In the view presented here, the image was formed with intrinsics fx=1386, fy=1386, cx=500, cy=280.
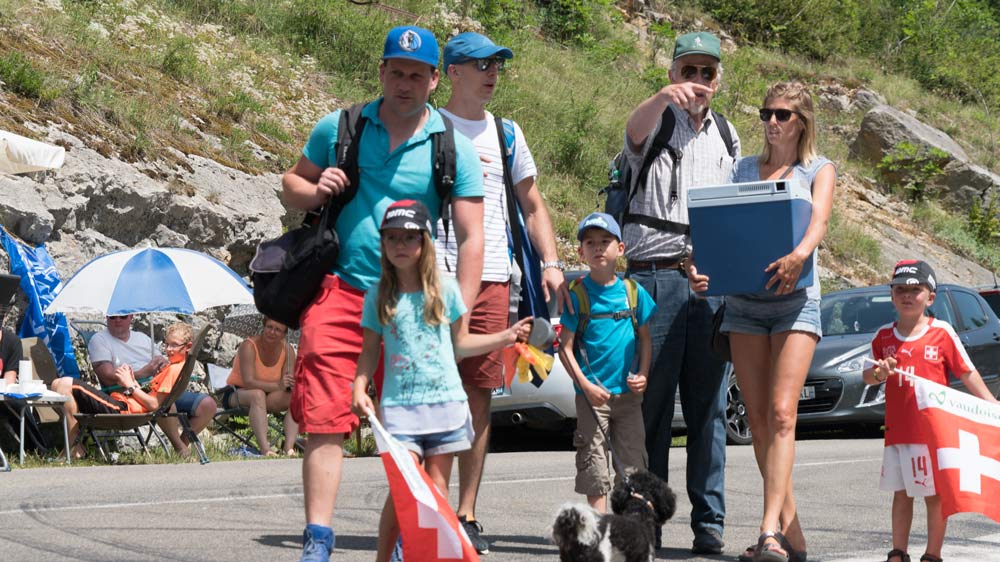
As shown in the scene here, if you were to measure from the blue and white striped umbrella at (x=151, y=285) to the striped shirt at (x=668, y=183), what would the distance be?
7595 mm

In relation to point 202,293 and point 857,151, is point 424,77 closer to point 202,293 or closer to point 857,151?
point 202,293

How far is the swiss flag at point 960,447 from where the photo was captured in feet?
20.0

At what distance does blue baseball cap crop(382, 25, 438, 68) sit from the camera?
525cm

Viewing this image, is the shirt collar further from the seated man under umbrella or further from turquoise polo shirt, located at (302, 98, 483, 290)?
the seated man under umbrella

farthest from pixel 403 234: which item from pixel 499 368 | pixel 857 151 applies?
pixel 857 151

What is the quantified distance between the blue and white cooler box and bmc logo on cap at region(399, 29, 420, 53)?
1.58m

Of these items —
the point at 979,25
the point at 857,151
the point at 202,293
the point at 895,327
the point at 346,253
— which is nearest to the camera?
the point at 346,253

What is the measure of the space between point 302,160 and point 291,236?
1.04 feet

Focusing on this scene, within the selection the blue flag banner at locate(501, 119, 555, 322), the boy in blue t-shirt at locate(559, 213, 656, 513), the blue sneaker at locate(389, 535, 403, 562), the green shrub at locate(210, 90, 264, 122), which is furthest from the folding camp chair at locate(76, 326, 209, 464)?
the blue sneaker at locate(389, 535, 403, 562)

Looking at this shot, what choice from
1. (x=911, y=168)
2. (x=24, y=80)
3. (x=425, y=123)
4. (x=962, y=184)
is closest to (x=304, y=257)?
(x=425, y=123)

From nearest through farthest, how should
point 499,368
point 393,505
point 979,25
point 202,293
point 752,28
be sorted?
1. point 393,505
2. point 499,368
3. point 202,293
4. point 752,28
5. point 979,25

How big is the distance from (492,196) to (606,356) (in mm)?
926

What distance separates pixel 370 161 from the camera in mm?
5312

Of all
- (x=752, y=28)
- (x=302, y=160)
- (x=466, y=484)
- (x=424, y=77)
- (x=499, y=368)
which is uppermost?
(x=752, y=28)
